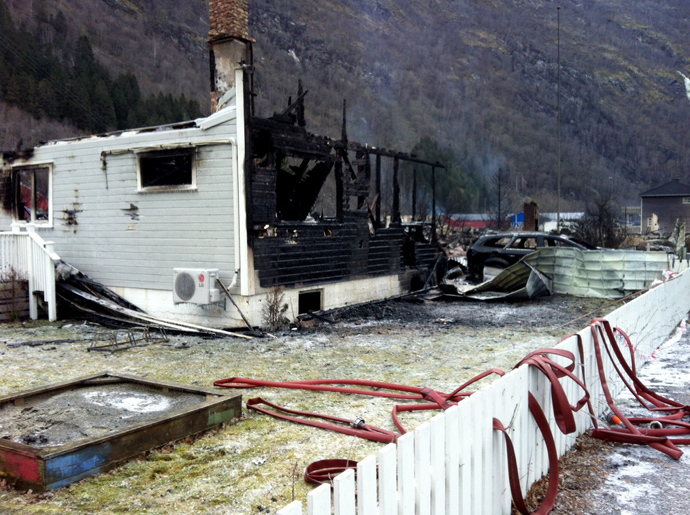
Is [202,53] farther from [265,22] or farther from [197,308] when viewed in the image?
[197,308]

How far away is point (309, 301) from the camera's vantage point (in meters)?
11.5

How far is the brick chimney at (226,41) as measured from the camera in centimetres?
1363

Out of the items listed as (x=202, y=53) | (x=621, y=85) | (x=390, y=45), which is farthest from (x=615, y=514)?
(x=621, y=85)

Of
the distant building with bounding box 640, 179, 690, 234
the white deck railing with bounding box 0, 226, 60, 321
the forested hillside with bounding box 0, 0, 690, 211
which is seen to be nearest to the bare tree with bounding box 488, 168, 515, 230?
the forested hillside with bounding box 0, 0, 690, 211

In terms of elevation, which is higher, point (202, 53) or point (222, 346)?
point (202, 53)

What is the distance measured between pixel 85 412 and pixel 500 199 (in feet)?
160

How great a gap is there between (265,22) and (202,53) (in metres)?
26.3

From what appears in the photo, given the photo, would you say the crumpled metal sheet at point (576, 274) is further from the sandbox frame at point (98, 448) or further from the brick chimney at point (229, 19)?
the sandbox frame at point (98, 448)

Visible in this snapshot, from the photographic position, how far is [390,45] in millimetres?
146875

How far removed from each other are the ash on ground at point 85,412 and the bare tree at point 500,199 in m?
40.8

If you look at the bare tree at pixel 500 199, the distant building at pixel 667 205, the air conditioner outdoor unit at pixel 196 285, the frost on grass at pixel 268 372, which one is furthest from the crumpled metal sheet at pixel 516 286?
the distant building at pixel 667 205

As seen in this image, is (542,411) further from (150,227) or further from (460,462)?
(150,227)

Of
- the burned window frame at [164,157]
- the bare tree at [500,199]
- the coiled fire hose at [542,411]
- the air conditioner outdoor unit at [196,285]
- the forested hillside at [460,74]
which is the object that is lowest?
the coiled fire hose at [542,411]

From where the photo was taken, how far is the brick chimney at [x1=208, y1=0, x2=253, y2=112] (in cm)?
1363
